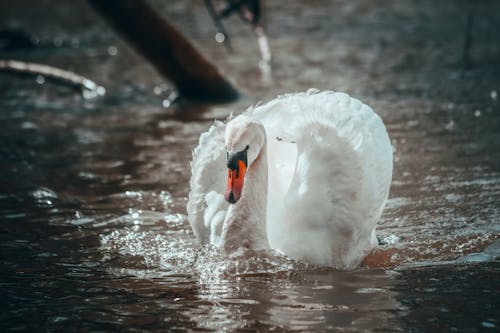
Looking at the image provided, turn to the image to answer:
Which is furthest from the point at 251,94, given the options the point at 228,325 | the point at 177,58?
the point at 228,325

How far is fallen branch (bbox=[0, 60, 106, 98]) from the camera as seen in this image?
12891 mm

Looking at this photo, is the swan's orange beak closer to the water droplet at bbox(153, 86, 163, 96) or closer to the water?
the water

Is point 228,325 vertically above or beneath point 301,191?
beneath

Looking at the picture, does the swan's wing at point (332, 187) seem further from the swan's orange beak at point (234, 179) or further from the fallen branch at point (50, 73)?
the fallen branch at point (50, 73)

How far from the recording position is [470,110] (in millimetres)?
11203

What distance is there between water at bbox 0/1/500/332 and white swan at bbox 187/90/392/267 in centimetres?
18

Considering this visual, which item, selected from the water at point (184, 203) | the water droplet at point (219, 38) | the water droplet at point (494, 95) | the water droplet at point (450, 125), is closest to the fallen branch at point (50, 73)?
the water at point (184, 203)

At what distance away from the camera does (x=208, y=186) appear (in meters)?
6.89

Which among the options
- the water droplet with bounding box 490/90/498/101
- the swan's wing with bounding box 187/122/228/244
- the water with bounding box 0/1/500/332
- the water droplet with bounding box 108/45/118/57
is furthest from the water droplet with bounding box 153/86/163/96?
the swan's wing with bounding box 187/122/228/244

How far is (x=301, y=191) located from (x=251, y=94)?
23.0ft

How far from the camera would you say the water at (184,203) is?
18.4 ft

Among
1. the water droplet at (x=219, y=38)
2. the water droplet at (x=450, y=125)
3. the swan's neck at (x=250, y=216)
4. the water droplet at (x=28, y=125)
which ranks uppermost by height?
the water droplet at (x=219, y=38)

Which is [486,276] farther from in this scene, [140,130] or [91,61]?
[91,61]

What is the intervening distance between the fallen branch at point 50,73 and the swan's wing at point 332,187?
718cm
